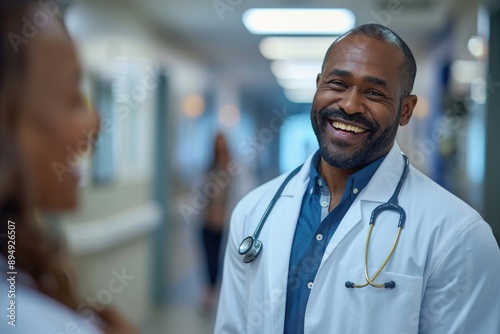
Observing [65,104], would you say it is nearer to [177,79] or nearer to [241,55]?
[241,55]

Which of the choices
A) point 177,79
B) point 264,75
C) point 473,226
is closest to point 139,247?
point 177,79

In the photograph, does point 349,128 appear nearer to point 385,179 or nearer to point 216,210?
point 385,179

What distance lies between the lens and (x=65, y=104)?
65cm

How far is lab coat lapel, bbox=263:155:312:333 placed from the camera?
95cm

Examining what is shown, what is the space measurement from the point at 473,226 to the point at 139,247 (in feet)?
7.60

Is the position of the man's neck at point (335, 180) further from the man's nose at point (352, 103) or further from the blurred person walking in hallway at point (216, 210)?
the blurred person walking in hallway at point (216, 210)

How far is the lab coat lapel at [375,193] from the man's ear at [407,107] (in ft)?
0.19

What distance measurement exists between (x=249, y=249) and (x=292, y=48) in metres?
2.12

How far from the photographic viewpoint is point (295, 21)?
Answer: 2314mm

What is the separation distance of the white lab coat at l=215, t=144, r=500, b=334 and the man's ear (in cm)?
6

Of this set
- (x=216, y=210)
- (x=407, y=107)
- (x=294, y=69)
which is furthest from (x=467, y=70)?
(x=294, y=69)

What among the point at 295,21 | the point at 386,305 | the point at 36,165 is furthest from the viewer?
the point at 295,21

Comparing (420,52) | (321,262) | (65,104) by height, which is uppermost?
(420,52)

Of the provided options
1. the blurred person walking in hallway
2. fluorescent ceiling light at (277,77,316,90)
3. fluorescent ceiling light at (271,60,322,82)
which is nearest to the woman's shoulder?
the blurred person walking in hallway
